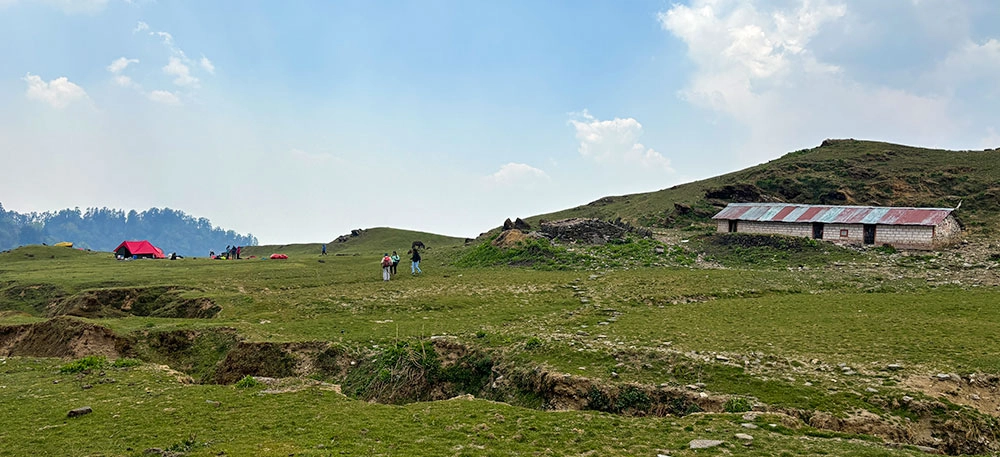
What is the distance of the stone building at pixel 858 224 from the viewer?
4172cm

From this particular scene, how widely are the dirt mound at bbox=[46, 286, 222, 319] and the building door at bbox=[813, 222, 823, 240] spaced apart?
4648 centimetres

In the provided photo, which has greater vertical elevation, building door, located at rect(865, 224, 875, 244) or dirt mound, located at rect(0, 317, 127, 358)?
building door, located at rect(865, 224, 875, 244)

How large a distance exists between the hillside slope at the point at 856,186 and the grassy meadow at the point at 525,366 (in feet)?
98.2

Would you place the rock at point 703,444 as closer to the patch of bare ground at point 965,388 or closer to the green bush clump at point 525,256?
the patch of bare ground at point 965,388

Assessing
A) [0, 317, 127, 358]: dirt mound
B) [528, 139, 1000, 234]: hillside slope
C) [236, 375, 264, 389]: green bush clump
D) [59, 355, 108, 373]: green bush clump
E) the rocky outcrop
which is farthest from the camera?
[528, 139, 1000, 234]: hillside slope

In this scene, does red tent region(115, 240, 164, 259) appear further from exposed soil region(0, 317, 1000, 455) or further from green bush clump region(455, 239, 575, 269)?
exposed soil region(0, 317, 1000, 455)

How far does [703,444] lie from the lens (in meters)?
10.0

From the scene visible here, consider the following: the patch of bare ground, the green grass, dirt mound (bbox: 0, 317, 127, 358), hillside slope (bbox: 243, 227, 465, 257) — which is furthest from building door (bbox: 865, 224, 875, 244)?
hillside slope (bbox: 243, 227, 465, 257)

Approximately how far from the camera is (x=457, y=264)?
47844 millimetres

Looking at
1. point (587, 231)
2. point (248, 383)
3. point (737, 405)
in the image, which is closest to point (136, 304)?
point (248, 383)

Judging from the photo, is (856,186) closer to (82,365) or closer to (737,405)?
(737,405)

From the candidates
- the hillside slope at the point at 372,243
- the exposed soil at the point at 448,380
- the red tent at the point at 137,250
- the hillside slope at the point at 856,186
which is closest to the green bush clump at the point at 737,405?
the exposed soil at the point at 448,380

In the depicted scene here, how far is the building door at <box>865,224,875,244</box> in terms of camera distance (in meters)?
43.9

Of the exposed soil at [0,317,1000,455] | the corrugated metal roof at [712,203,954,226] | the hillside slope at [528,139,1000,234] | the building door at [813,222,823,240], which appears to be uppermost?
the hillside slope at [528,139,1000,234]
